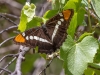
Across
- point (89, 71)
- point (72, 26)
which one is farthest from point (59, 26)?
point (89, 71)

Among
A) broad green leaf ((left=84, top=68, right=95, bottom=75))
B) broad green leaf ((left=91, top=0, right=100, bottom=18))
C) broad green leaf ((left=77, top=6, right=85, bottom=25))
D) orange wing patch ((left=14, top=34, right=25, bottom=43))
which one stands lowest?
broad green leaf ((left=84, top=68, right=95, bottom=75))

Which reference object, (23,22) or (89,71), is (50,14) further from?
(89,71)

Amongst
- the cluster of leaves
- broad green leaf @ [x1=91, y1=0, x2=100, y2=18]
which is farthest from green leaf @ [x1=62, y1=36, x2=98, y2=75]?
broad green leaf @ [x1=91, y1=0, x2=100, y2=18]

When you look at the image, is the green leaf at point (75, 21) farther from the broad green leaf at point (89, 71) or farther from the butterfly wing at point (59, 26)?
the broad green leaf at point (89, 71)

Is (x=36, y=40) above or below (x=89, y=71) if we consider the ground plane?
above

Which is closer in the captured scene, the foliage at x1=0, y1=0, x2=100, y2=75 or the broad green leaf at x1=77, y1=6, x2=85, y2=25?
the foliage at x1=0, y1=0, x2=100, y2=75

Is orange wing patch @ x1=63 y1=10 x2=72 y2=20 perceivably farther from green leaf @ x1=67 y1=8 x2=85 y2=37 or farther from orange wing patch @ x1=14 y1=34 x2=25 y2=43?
orange wing patch @ x1=14 y1=34 x2=25 y2=43

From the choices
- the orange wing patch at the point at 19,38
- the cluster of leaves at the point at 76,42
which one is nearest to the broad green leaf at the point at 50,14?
the cluster of leaves at the point at 76,42

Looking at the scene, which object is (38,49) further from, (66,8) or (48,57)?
(66,8)
